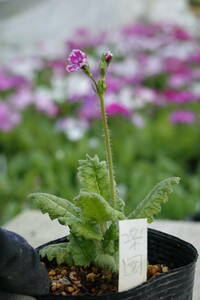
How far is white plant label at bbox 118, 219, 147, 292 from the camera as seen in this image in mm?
1084

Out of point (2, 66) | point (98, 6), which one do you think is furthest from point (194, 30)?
point (2, 66)

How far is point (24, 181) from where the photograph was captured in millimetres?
3369

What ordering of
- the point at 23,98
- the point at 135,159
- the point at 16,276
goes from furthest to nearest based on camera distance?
1. the point at 23,98
2. the point at 135,159
3. the point at 16,276

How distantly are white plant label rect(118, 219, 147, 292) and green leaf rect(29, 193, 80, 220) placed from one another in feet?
0.37

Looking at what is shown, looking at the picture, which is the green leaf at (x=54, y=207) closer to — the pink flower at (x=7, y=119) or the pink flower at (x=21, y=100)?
the pink flower at (x=7, y=119)

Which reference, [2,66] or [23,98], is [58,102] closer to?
[23,98]

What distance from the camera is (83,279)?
116 centimetres

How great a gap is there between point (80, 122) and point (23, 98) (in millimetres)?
425

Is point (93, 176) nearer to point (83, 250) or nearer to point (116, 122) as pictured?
point (83, 250)

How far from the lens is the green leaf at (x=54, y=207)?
1.15 metres

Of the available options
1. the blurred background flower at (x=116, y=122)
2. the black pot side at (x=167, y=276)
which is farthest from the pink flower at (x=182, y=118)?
the black pot side at (x=167, y=276)

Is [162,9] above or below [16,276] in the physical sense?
above

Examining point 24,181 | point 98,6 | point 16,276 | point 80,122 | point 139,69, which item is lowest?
point 16,276

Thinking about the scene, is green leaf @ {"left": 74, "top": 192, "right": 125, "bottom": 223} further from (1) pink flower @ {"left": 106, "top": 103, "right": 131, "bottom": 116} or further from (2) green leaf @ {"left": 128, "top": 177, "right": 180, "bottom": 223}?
(1) pink flower @ {"left": 106, "top": 103, "right": 131, "bottom": 116}
